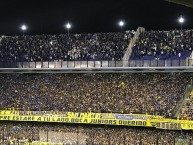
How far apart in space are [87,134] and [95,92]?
5.03m

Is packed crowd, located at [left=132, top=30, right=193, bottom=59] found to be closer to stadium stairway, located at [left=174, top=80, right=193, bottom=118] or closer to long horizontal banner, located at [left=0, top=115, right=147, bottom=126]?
stadium stairway, located at [left=174, top=80, right=193, bottom=118]

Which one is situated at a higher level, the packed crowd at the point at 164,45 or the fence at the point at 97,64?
the packed crowd at the point at 164,45

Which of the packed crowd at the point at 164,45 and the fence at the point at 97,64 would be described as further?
the packed crowd at the point at 164,45

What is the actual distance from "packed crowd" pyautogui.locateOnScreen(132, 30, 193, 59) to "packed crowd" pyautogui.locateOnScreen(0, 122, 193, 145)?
8500 mm

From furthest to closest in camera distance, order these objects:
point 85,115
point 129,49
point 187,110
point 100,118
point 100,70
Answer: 1. point 129,49
2. point 100,70
3. point 85,115
4. point 100,118
5. point 187,110

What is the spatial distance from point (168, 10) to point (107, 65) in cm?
1252

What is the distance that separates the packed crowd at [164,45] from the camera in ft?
157

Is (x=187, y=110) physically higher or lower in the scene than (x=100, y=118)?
higher

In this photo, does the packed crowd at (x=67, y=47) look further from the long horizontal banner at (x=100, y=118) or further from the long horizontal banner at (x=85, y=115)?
the long horizontal banner at (x=100, y=118)

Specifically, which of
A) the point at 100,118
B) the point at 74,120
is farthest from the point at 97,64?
the point at 74,120

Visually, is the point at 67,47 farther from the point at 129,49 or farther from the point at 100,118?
the point at 100,118

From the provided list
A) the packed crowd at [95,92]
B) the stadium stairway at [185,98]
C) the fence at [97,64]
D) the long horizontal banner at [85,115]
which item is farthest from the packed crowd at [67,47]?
the stadium stairway at [185,98]

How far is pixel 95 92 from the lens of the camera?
4978 centimetres

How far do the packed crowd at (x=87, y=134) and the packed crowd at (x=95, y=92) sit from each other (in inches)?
72.3
